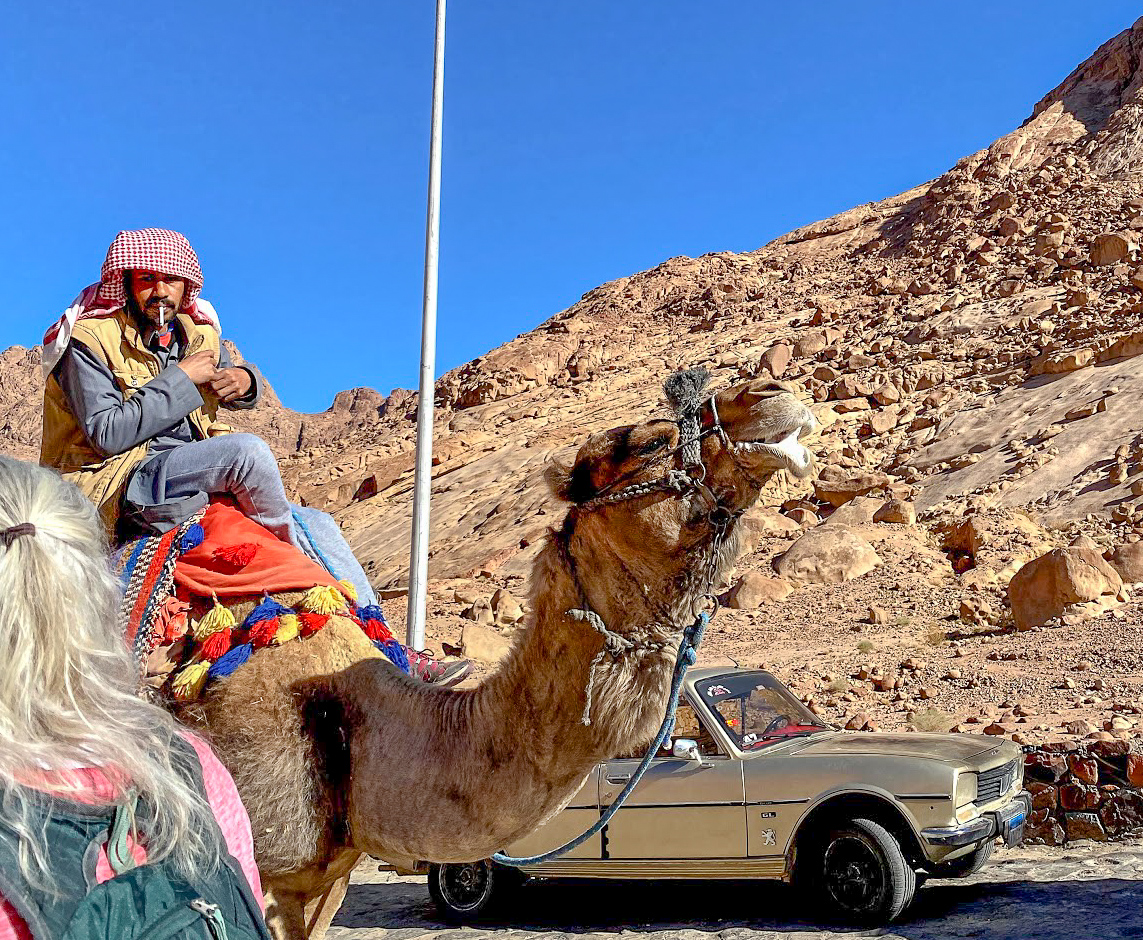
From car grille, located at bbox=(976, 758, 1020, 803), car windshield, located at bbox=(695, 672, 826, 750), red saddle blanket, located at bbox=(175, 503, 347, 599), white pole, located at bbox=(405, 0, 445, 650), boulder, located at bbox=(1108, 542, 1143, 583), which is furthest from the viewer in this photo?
boulder, located at bbox=(1108, 542, 1143, 583)

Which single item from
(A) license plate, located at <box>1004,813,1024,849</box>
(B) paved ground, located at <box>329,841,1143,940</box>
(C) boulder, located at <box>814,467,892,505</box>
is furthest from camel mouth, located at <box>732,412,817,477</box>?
(C) boulder, located at <box>814,467,892,505</box>

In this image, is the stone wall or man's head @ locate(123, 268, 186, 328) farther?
the stone wall

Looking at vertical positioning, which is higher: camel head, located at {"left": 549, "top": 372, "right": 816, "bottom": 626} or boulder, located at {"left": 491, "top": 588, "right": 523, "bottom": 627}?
boulder, located at {"left": 491, "top": 588, "right": 523, "bottom": 627}

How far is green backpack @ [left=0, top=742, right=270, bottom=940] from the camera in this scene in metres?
1.18

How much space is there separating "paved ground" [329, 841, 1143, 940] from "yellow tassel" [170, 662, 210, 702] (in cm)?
491

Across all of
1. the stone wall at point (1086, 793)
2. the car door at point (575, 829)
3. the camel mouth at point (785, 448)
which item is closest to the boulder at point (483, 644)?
the car door at point (575, 829)

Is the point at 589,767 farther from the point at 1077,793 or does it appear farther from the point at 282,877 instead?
the point at 1077,793

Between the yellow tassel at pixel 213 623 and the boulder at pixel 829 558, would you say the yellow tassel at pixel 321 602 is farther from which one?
the boulder at pixel 829 558

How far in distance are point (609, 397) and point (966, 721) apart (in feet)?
91.3

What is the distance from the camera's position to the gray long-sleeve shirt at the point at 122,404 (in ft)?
11.3

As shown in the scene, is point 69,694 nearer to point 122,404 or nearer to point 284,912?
point 284,912

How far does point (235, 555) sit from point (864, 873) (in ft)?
17.0

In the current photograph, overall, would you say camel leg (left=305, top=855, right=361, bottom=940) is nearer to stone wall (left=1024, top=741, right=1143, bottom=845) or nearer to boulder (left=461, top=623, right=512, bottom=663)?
stone wall (left=1024, top=741, right=1143, bottom=845)

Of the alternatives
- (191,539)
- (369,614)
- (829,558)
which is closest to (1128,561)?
(829,558)
